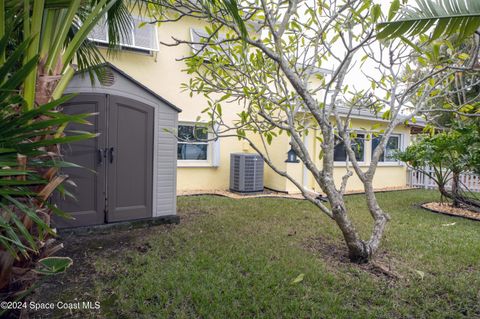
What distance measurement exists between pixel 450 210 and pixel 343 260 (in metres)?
5.86

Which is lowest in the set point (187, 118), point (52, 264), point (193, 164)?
point (52, 264)

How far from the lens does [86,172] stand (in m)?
5.03

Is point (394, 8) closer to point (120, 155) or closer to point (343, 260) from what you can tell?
point (343, 260)

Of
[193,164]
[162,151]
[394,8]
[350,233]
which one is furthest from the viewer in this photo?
[193,164]

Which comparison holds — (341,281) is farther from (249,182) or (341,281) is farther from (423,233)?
(249,182)

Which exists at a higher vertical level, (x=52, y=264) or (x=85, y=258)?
(x=52, y=264)

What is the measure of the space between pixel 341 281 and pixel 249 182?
257 inches

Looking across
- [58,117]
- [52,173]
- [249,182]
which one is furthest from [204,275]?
[249,182]

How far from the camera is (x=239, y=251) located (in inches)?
178

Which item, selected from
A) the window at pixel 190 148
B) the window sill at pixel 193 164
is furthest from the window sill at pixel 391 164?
the window at pixel 190 148

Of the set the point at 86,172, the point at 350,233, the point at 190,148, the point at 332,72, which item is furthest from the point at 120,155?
the point at 190,148

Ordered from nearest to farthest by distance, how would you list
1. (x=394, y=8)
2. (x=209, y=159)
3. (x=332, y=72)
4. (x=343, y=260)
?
(x=394, y=8), (x=343, y=260), (x=332, y=72), (x=209, y=159)

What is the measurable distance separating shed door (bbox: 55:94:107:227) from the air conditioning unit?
17.5 feet

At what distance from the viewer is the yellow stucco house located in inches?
359
